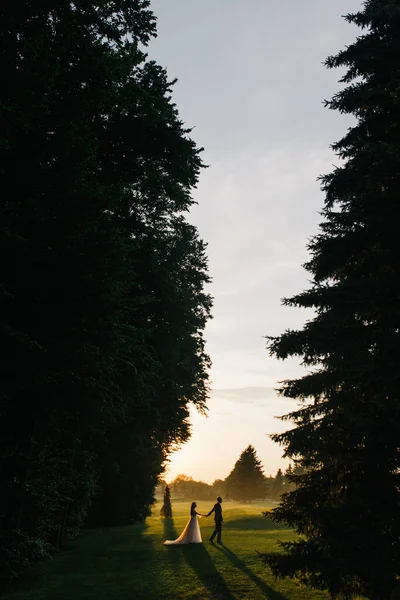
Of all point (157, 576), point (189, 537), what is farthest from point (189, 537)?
point (157, 576)

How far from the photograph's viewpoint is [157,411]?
22547 mm

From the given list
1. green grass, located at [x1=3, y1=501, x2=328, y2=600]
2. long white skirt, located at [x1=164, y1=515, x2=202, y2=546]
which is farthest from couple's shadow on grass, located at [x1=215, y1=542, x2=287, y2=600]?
long white skirt, located at [x1=164, y1=515, x2=202, y2=546]

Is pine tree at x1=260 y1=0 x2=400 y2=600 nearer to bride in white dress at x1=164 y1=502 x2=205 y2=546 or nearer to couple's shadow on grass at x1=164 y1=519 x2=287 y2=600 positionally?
couple's shadow on grass at x1=164 y1=519 x2=287 y2=600

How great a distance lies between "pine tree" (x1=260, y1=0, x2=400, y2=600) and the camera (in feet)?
24.7

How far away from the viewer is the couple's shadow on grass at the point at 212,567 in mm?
10031

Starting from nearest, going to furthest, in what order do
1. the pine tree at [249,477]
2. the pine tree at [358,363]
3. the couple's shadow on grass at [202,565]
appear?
the pine tree at [358,363]
the couple's shadow on grass at [202,565]
the pine tree at [249,477]

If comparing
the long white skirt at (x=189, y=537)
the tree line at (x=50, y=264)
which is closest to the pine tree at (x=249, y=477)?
the long white skirt at (x=189, y=537)

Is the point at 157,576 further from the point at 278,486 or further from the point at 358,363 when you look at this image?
the point at 278,486

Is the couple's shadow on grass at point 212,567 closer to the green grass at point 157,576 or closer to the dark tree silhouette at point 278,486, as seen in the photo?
the green grass at point 157,576

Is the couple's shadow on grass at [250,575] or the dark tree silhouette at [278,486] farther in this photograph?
the dark tree silhouette at [278,486]

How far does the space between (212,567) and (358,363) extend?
28.3ft

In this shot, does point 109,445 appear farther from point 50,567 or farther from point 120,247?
point 120,247

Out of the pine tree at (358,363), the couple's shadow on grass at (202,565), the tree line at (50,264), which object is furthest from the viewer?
the couple's shadow on grass at (202,565)

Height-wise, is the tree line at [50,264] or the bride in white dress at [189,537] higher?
the tree line at [50,264]
